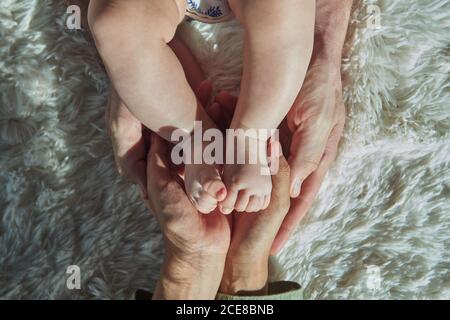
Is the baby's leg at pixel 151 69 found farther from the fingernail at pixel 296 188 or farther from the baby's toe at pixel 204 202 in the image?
the fingernail at pixel 296 188

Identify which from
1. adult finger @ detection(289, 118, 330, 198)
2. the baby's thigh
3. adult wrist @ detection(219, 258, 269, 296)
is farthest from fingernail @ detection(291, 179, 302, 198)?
the baby's thigh

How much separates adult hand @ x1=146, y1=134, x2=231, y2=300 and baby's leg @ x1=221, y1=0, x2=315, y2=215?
2.1 inches

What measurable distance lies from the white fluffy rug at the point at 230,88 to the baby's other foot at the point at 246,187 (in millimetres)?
205

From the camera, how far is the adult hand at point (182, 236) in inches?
28.1

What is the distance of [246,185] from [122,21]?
255 millimetres

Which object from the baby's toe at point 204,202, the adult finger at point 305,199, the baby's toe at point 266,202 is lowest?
the adult finger at point 305,199

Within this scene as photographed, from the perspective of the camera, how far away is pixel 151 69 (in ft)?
2.11

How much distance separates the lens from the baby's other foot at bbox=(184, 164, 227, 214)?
672 millimetres

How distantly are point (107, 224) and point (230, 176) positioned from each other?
27 centimetres

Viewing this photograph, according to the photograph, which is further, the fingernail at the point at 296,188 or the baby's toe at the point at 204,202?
the fingernail at the point at 296,188

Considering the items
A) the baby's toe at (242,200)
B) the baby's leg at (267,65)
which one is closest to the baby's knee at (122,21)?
the baby's leg at (267,65)

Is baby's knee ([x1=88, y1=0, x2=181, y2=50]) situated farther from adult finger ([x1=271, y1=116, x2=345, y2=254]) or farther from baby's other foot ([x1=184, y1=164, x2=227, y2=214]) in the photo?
adult finger ([x1=271, y1=116, x2=345, y2=254])
